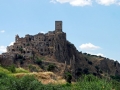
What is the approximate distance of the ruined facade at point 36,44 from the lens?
117 meters

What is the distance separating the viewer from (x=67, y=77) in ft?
340

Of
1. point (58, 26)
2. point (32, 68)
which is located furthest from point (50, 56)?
point (58, 26)

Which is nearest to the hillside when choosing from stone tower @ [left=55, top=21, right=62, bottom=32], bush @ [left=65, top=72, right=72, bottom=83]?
stone tower @ [left=55, top=21, right=62, bottom=32]

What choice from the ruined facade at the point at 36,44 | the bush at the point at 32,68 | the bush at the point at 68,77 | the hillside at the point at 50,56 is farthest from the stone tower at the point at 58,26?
the bush at the point at 32,68

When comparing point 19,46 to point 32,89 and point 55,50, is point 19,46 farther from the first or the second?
point 32,89

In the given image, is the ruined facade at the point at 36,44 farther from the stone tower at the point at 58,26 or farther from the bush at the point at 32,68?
the bush at the point at 32,68

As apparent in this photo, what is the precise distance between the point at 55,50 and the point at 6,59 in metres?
19.2

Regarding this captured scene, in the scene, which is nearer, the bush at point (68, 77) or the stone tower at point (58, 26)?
the bush at point (68, 77)

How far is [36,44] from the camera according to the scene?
124 metres

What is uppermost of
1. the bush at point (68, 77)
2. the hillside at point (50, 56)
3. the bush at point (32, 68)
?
the hillside at point (50, 56)

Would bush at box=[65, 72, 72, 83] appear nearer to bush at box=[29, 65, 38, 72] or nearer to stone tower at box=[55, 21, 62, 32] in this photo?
bush at box=[29, 65, 38, 72]

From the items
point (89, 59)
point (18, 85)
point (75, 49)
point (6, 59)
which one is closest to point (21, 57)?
point (6, 59)

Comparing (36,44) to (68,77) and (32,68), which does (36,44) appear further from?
(68,77)

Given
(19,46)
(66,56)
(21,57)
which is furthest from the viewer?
(66,56)
